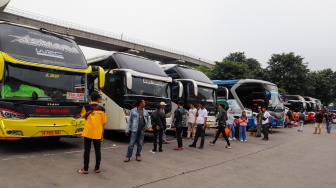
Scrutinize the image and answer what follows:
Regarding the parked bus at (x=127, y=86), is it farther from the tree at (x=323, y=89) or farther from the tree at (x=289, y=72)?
the tree at (x=323, y=89)

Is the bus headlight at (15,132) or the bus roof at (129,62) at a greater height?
the bus roof at (129,62)

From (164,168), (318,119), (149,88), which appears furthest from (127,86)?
(318,119)

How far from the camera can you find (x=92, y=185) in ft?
18.1

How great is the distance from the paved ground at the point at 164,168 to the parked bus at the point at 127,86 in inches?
48.7

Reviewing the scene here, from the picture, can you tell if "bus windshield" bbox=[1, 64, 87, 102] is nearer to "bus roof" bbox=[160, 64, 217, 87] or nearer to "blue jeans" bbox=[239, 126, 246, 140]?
"bus roof" bbox=[160, 64, 217, 87]

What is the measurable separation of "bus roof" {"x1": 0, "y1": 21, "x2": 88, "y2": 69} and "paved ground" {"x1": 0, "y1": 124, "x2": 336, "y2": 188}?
2.63m

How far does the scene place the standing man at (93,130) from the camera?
20.5 feet

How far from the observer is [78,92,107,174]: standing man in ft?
20.5

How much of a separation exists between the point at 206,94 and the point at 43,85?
8.68 meters

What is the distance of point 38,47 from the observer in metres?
8.29

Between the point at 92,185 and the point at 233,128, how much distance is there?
10211mm

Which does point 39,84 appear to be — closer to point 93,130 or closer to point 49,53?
point 49,53

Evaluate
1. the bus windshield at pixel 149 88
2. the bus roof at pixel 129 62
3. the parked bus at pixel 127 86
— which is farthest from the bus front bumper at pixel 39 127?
the bus roof at pixel 129 62

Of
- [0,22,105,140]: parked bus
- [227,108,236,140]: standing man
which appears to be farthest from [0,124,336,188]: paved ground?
[227,108,236,140]: standing man
